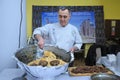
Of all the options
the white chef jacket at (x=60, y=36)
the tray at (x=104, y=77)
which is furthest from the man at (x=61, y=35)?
the tray at (x=104, y=77)

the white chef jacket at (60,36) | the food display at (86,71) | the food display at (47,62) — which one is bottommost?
the food display at (86,71)

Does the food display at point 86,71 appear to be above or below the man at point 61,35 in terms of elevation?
below

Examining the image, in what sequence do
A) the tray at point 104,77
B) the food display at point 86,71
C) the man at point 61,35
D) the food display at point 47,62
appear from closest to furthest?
the food display at point 47,62
the tray at point 104,77
the food display at point 86,71
the man at point 61,35

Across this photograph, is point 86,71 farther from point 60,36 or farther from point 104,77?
point 60,36

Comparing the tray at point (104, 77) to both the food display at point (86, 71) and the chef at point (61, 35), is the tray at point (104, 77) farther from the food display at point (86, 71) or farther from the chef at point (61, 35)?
the chef at point (61, 35)

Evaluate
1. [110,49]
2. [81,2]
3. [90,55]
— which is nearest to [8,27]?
[90,55]

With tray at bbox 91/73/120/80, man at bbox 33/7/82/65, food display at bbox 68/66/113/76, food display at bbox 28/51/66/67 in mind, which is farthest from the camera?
man at bbox 33/7/82/65

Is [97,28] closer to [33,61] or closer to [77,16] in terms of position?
[77,16]

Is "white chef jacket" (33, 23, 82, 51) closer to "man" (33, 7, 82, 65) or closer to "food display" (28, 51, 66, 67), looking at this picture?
"man" (33, 7, 82, 65)

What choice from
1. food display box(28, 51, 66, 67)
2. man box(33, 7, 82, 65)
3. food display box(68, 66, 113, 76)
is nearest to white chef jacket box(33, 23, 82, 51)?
man box(33, 7, 82, 65)

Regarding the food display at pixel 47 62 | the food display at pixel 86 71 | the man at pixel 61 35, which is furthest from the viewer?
the man at pixel 61 35

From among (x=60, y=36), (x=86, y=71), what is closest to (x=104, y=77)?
(x=86, y=71)

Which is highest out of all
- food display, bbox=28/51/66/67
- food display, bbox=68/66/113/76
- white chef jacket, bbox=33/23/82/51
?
white chef jacket, bbox=33/23/82/51

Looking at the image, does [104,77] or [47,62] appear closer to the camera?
[47,62]
